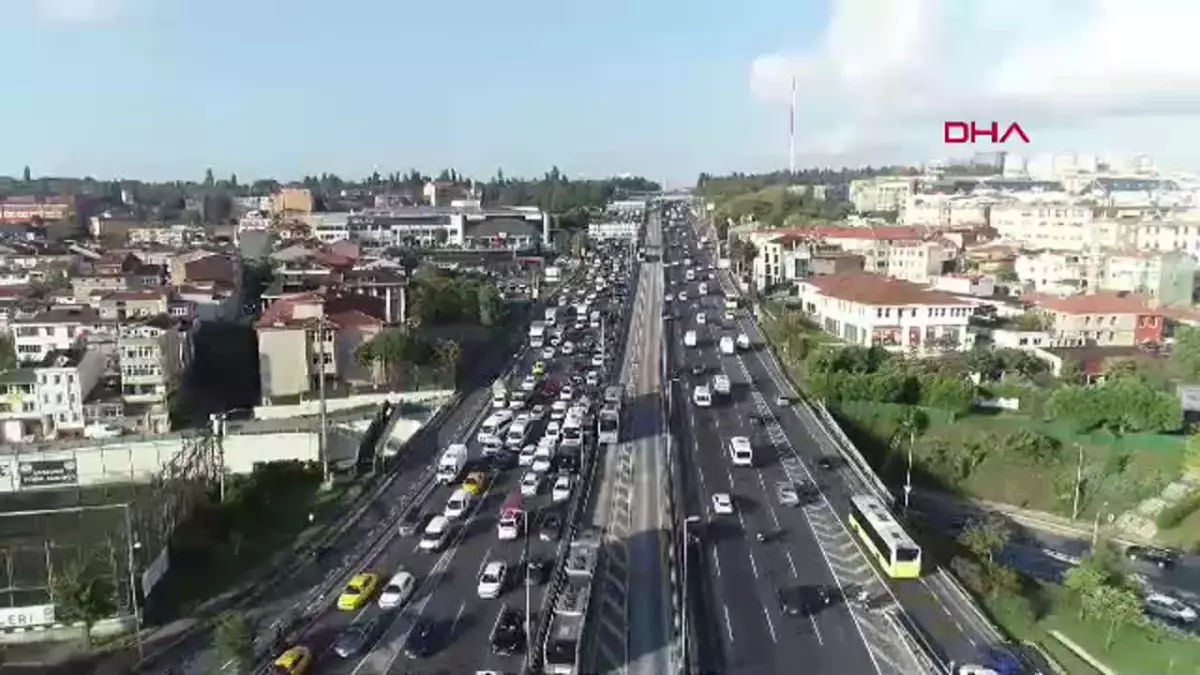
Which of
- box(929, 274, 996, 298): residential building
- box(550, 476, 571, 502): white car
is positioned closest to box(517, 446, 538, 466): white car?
box(550, 476, 571, 502): white car

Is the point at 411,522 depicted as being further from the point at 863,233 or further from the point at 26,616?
the point at 863,233

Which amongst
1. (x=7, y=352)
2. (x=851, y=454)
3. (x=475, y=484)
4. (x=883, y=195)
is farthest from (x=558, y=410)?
(x=883, y=195)

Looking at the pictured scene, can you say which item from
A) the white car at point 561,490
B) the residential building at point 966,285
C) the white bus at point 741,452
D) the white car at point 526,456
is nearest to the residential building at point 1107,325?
the residential building at point 966,285

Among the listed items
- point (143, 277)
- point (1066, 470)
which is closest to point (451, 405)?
point (1066, 470)

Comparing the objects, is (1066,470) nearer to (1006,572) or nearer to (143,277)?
(1006,572)

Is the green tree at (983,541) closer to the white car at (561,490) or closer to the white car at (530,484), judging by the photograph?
the white car at (561,490)
